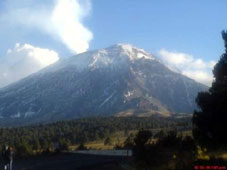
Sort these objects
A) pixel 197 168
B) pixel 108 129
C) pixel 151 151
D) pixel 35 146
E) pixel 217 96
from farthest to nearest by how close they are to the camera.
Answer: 1. pixel 108 129
2. pixel 35 146
3. pixel 217 96
4. pixel 151 151
5. pixel 197 168

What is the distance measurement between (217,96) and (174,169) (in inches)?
552

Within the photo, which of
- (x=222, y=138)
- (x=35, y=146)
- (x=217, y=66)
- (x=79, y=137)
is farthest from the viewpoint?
(x=79, y=137)

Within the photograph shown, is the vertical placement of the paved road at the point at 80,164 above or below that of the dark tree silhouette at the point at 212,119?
below

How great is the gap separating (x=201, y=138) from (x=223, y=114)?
2123mm

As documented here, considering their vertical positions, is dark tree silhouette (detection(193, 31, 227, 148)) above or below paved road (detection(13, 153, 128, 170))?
above

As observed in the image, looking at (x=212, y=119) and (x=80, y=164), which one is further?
(x=80, y=164)

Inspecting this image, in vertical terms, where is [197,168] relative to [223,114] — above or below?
below

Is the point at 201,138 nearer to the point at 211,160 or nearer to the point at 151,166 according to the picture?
the point at 151,166

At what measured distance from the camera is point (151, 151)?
20.7 m

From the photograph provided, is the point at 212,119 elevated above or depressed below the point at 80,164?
above

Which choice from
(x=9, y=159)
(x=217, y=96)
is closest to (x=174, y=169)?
(x=217, y=96)

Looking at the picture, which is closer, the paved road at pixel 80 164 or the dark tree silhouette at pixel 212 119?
the dark tree silhouette at pixel 212 119

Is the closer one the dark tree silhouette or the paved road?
the dark tree silhouette

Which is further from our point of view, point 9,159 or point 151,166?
point 9,159
